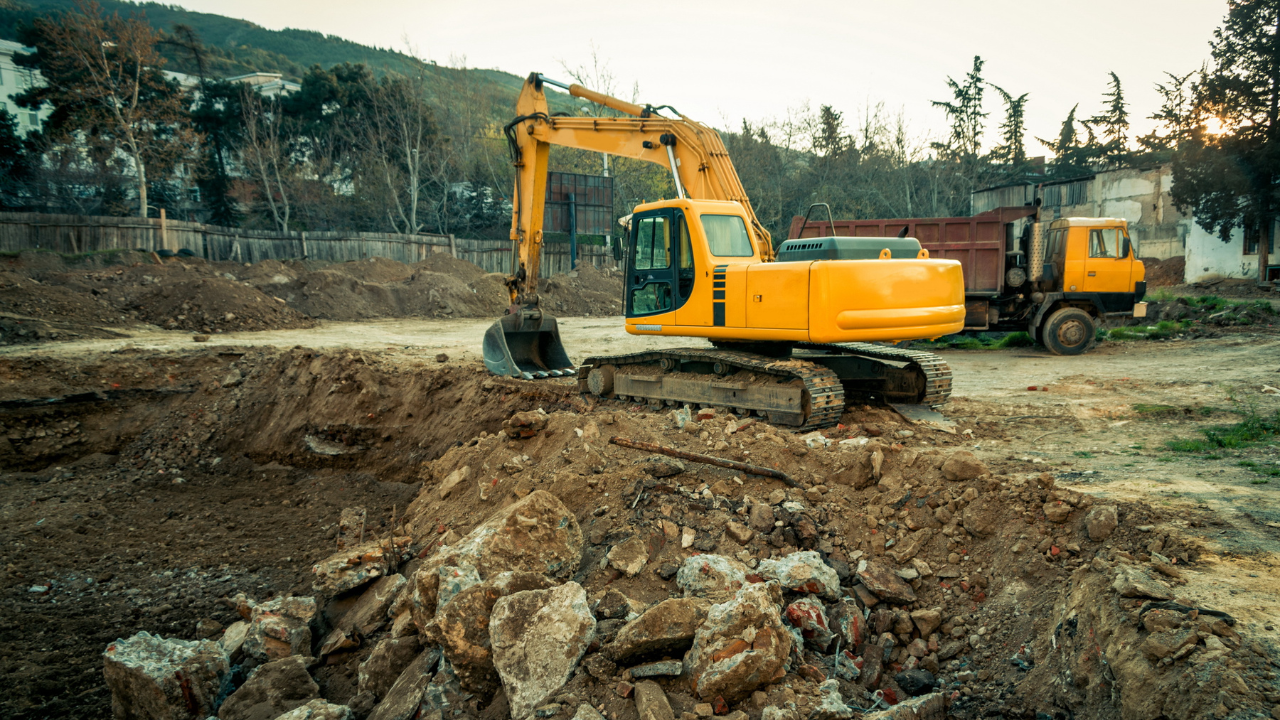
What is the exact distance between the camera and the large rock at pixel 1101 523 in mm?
3883

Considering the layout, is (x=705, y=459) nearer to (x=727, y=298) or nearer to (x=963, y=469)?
(x=963, y=469)

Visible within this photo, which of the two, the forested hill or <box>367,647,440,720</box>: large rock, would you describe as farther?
the forested hill

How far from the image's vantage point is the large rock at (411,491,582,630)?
423cm

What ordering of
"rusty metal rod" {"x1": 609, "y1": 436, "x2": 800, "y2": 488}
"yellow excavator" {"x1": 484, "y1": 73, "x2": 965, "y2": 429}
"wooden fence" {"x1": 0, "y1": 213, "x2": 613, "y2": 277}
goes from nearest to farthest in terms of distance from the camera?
1. "rusty metal rod" {"x1": 609, "y1": 436, "x2": 800, "y2": 488}
2. "yellow excavator" {"x1": 484, "y1": 73, "x2": 965, "y2": 429}
3. "wooden fence" {"x1": 0, "y1": 213, "x2": 613, "y2": 277}

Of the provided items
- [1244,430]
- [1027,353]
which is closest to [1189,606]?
[1244,430]

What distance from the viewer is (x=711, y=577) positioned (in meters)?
4.03

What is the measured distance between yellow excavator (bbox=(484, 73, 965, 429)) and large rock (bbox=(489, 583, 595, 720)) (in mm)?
3808

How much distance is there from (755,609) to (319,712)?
241 cm

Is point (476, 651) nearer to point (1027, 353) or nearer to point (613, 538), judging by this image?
point (613, 538)

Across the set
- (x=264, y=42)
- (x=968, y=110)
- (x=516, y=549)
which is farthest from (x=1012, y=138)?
(x=264, y=42)

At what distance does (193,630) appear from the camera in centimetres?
555

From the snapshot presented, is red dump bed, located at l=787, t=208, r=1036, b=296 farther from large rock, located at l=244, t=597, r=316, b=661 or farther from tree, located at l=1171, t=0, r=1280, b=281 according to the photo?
tree, located at l=1171, t=0, r=1280, b=281

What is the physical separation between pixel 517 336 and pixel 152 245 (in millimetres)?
16800

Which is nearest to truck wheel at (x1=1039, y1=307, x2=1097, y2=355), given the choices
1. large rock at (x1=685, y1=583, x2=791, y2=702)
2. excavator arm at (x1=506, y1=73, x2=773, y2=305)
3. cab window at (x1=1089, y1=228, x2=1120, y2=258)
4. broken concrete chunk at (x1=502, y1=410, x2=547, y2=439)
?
cab window at (x1=1089, y1=228, x2=1120, y2=258)
